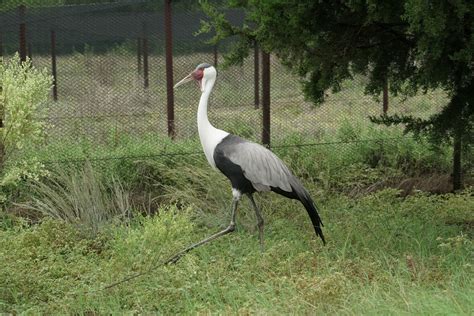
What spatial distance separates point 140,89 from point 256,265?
20.2ft

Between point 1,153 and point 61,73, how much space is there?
486 cm

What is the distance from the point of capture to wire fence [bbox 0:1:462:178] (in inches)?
384

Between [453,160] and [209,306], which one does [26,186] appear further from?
[453,160]

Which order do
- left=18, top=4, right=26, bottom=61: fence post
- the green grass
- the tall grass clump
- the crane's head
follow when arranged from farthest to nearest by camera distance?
left=18, top=4, right=26, bottom=61: fence post → the tall grass clump → the crane's head → the green grass

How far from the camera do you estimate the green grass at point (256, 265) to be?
5.37 metres

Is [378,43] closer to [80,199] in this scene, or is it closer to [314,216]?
[314,216]

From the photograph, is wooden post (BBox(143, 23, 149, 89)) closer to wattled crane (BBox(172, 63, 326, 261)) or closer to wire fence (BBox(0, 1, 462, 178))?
wire fence (BBox(0, 1, 462, 178))

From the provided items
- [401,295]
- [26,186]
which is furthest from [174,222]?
[401,295]

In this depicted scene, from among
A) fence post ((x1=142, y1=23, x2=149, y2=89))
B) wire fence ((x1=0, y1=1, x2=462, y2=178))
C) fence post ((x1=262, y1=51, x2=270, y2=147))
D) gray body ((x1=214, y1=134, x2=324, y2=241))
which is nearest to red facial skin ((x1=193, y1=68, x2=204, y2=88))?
gray body ((x1=214, y1=134, x2=324, y2=241))

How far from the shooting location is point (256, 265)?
6.41 meters

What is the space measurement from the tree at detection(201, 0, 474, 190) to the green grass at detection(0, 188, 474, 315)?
0.98 meters

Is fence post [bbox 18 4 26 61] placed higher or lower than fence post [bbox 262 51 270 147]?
higher

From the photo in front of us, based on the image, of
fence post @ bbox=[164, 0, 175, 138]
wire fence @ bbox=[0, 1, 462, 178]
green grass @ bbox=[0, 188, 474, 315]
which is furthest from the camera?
wire fence @ bbox=[0, 1, 462, 178]

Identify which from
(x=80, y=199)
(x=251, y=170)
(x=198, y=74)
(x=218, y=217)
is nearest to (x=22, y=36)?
(x=80, y=199)
